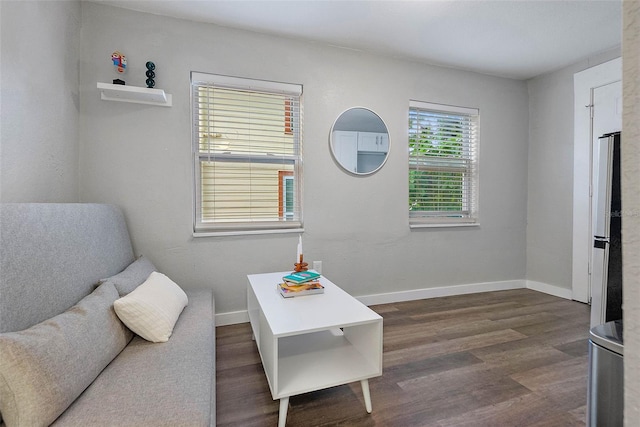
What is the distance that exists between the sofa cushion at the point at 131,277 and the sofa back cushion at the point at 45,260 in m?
0.08

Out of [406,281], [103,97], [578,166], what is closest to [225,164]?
[103,97]

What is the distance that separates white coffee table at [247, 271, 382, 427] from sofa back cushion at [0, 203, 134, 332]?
0.82 m

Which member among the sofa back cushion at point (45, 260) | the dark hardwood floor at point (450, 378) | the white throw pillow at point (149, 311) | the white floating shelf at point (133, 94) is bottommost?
the dark hardwood floor at point (450, 378)

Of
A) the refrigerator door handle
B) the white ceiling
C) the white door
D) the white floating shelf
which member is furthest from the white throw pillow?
the white door

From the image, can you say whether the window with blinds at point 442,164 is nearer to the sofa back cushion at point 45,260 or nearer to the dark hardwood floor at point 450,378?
the dark hardwood floor at point 450,378

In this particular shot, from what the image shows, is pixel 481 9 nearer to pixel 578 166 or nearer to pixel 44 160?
pixel 578 166

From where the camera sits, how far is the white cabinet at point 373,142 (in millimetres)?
2967

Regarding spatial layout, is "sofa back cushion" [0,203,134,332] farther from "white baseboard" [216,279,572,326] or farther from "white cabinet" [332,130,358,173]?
"white cabinet" [332,130,358,173]

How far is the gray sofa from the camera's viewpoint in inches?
35.2

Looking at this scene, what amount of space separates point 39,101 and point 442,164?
3310 mm

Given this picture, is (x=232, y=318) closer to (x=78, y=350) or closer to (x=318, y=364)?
(x=318, y=364)

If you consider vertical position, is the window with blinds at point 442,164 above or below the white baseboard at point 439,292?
above

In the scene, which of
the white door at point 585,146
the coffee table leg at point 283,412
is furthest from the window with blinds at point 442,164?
the coffee table leg at point 283,412

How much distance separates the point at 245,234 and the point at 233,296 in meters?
0.52
